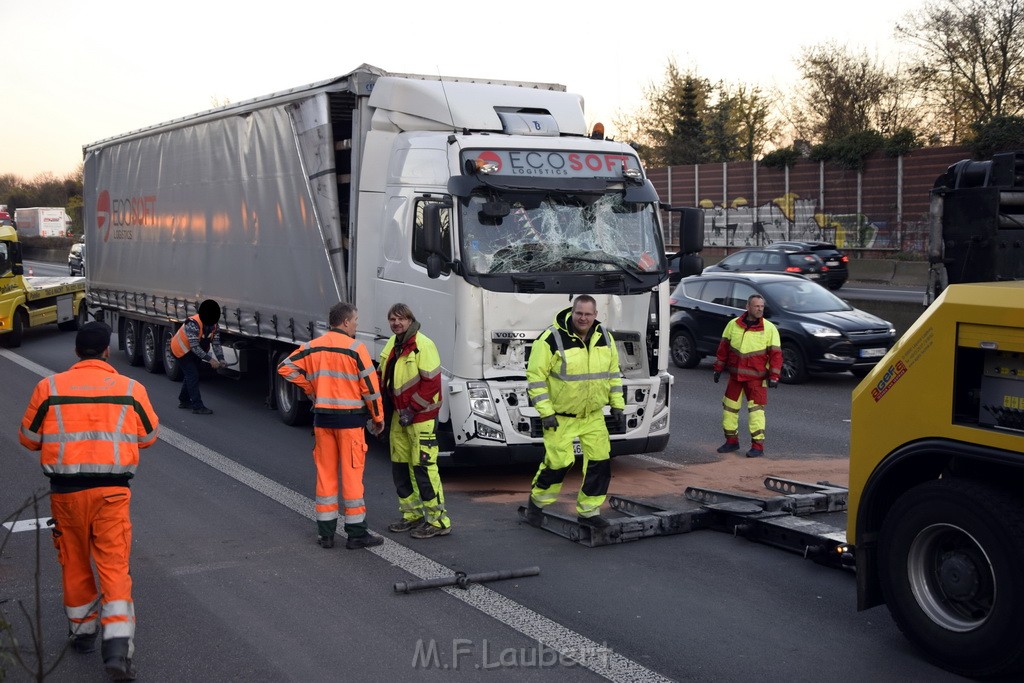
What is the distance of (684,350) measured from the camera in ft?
57.7

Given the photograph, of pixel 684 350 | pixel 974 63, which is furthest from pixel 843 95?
pixel 684 350

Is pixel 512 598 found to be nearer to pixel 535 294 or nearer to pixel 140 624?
pixel 140 624

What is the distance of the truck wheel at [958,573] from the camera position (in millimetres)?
4672

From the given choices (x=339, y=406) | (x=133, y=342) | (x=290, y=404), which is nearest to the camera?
(x=339, y=406)

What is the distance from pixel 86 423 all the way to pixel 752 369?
728cm

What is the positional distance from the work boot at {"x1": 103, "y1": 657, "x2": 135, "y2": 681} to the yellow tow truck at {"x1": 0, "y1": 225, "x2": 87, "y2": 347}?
17783 mm

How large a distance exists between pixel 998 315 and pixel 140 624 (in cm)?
483

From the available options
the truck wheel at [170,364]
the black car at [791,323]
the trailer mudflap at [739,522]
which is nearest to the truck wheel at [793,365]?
the black car at [791,323]

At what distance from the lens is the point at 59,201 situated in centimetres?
10000

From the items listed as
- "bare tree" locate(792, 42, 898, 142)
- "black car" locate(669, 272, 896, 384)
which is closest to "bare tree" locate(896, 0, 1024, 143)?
"bare tree" locate(792, 42, 898, 142)

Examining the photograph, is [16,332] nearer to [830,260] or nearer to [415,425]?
[415,425]

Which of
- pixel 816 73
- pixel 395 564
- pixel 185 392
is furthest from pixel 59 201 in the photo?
pixel 395 564

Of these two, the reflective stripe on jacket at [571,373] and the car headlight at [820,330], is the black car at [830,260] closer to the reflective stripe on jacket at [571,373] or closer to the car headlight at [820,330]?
the car headlight at [820,330]

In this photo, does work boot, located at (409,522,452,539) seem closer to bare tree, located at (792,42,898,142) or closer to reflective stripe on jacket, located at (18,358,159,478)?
reflective stripe on jacket, located at (18,358,159,478)
